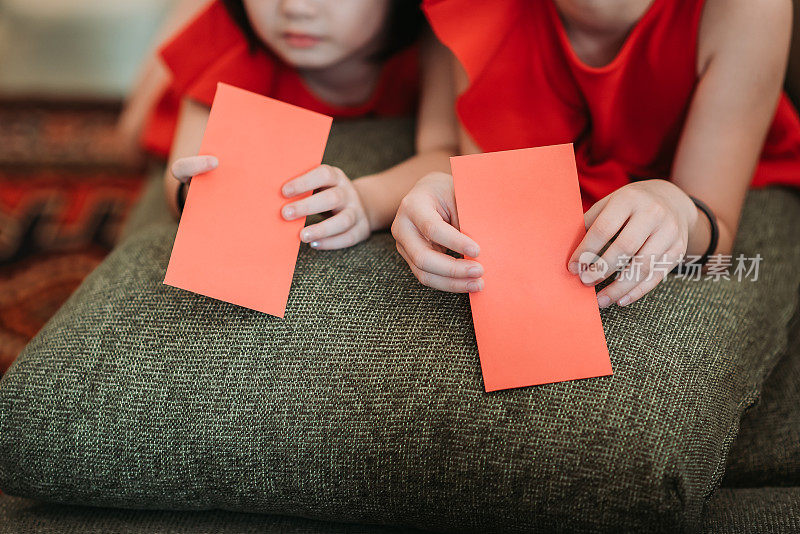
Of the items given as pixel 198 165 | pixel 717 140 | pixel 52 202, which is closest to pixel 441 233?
pixel 198 165

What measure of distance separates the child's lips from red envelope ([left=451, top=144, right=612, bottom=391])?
0.40m

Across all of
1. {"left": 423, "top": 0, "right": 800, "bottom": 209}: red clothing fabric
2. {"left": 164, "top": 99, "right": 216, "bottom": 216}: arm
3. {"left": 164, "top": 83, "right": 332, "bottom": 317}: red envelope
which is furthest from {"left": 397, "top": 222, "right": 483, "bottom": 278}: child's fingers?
{"left": 164, "top": 99, "right": 216, "bottom": 216}: arm

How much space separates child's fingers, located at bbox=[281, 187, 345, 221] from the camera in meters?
0.60

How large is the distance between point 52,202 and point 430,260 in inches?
43.3

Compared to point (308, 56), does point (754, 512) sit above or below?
below

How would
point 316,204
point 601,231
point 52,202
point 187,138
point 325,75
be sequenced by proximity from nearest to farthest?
point 601,231 < point 316,204 < point 187,138 < point 325,75 < point 52,202

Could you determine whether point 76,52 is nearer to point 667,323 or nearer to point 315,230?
point 315,230

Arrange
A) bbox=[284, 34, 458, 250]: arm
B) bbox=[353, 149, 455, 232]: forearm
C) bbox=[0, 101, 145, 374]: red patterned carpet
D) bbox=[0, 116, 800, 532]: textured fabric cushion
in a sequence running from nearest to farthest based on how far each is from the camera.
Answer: bbox=[0, 116, 800, 532]: textured fabric cushion
bbox=[284, 34, 458, 250]: arm
bbox=[353, 149, 455, 232]: forearm
bbox=[0, 101, 145, 374]: red patterned carpet

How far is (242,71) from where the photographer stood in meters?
0.91

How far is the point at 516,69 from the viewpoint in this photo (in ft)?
2.49

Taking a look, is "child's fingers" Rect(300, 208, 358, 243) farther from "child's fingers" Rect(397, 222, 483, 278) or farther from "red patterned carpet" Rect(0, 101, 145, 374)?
"red patterned carpet" Rect(0, 101, 145, 374)

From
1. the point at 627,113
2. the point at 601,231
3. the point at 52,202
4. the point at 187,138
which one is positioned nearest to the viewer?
the point at 601,231

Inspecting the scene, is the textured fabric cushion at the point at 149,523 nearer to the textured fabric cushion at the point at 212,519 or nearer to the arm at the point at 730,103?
the textured fabric cushion at the point at 212,519

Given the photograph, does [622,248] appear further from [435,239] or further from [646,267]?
[435,239]
